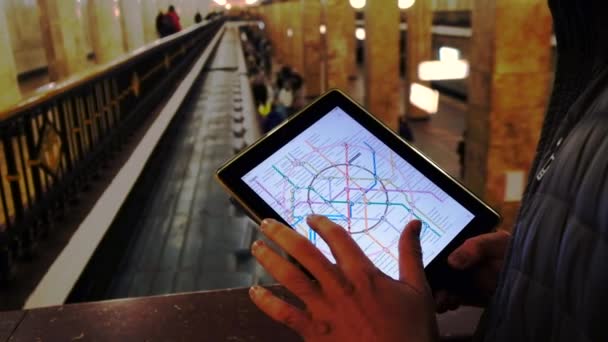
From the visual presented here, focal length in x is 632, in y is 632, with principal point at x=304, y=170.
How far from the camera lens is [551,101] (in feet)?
2.83

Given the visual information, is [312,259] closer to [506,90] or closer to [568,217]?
[568,217]

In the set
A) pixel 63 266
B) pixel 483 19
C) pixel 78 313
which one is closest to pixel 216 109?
pixel 483 19

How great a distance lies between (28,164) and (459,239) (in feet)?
12.1

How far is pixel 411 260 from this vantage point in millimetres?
831

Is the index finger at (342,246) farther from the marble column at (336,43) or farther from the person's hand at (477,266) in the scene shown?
the marble column at (336,43)

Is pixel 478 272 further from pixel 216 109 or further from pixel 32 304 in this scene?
pixel 216 109

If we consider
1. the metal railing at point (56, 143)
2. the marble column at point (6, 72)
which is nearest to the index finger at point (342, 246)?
A: the metal railing at point (56, 143)

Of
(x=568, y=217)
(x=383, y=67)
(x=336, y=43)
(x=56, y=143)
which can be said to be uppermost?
(x=568, y=217)

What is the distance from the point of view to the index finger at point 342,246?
2.56ft

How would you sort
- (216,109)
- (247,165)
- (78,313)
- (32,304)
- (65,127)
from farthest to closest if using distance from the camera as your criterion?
1. (216,109)
2. (65,127)
3. (32,304)
4. (78,313)
5. (247,165)

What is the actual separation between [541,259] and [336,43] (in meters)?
16.7

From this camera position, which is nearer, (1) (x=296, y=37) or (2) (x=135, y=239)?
(2) (x=135, y=239)

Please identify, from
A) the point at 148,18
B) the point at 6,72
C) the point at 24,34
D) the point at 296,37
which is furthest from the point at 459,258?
the point at 296,37

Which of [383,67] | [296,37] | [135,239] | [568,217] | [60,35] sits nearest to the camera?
[568,217]
